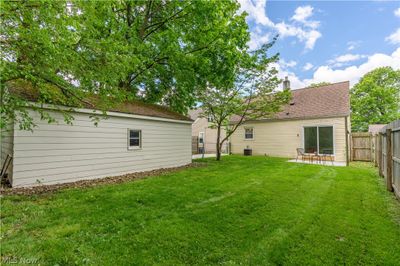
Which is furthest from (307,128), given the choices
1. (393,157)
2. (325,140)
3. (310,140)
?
(393,157)

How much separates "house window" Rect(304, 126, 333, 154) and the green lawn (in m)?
7.85

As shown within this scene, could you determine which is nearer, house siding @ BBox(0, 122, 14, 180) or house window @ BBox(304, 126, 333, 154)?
house siding @ BBox(0, 122, 14, 180)

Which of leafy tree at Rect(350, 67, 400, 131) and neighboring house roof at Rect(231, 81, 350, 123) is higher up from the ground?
leafy tree at Rect(350, 67, 400, 131)

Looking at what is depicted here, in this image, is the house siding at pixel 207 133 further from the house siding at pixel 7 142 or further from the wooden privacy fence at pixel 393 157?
the house siding at pixel 7 142

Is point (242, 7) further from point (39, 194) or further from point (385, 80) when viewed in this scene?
point (385, 80)

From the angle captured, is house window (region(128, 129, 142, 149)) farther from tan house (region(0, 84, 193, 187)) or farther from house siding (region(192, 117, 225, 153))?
house siding (region(192, 117, 225, 153))

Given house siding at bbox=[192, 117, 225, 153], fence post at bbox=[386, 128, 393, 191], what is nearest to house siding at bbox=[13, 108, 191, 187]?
fence post at bbox=[386, 128, 393, 191]

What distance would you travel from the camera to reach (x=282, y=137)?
15.2 metres

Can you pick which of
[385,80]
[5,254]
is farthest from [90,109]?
[385,80]

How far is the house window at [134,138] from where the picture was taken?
8466mm

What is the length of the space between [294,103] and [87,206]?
15.5 metres

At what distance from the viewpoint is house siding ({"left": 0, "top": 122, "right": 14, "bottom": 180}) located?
5430 millimetres

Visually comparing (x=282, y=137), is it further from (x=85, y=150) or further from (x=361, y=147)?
(x=85, y=150)

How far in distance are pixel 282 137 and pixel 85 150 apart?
13.0 metres
